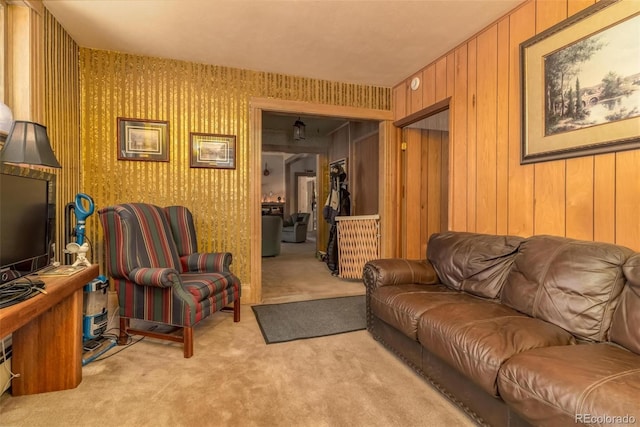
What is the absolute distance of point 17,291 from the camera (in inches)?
54.8

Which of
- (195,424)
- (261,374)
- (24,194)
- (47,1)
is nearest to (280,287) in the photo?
(261,374)

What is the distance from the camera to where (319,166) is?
701 centimetres

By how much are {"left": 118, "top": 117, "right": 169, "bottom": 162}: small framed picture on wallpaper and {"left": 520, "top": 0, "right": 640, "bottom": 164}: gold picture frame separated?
10.4ft

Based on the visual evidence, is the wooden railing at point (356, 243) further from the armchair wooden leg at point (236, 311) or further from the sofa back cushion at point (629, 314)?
the sofa back cushion at point (629, 314)

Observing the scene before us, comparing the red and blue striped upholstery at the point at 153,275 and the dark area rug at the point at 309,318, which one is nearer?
the red and blue striped upholstery at the point at 153,275

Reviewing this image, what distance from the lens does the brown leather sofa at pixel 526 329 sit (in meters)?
1.13

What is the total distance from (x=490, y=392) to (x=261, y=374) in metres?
1.30

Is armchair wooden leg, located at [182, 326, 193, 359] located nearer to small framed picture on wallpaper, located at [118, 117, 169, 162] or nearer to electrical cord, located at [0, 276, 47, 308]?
electrical cord, located at [0, 276, 47, 308]

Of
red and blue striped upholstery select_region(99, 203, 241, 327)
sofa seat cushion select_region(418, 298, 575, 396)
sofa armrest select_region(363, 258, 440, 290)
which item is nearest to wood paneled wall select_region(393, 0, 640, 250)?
sofa armrest select_region(363, 258, 440, 290)

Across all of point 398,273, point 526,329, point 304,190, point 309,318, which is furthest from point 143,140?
point 304,190

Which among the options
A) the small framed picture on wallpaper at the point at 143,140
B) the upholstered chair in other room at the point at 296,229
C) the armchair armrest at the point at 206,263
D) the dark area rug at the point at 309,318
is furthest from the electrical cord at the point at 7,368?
the upholstered chair in other room at the point at 296,229

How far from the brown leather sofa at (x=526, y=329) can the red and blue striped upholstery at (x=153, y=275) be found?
4.22 ft

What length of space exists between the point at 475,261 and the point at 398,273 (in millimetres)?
545

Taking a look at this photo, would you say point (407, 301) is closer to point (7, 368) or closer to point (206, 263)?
point (206, 263)
